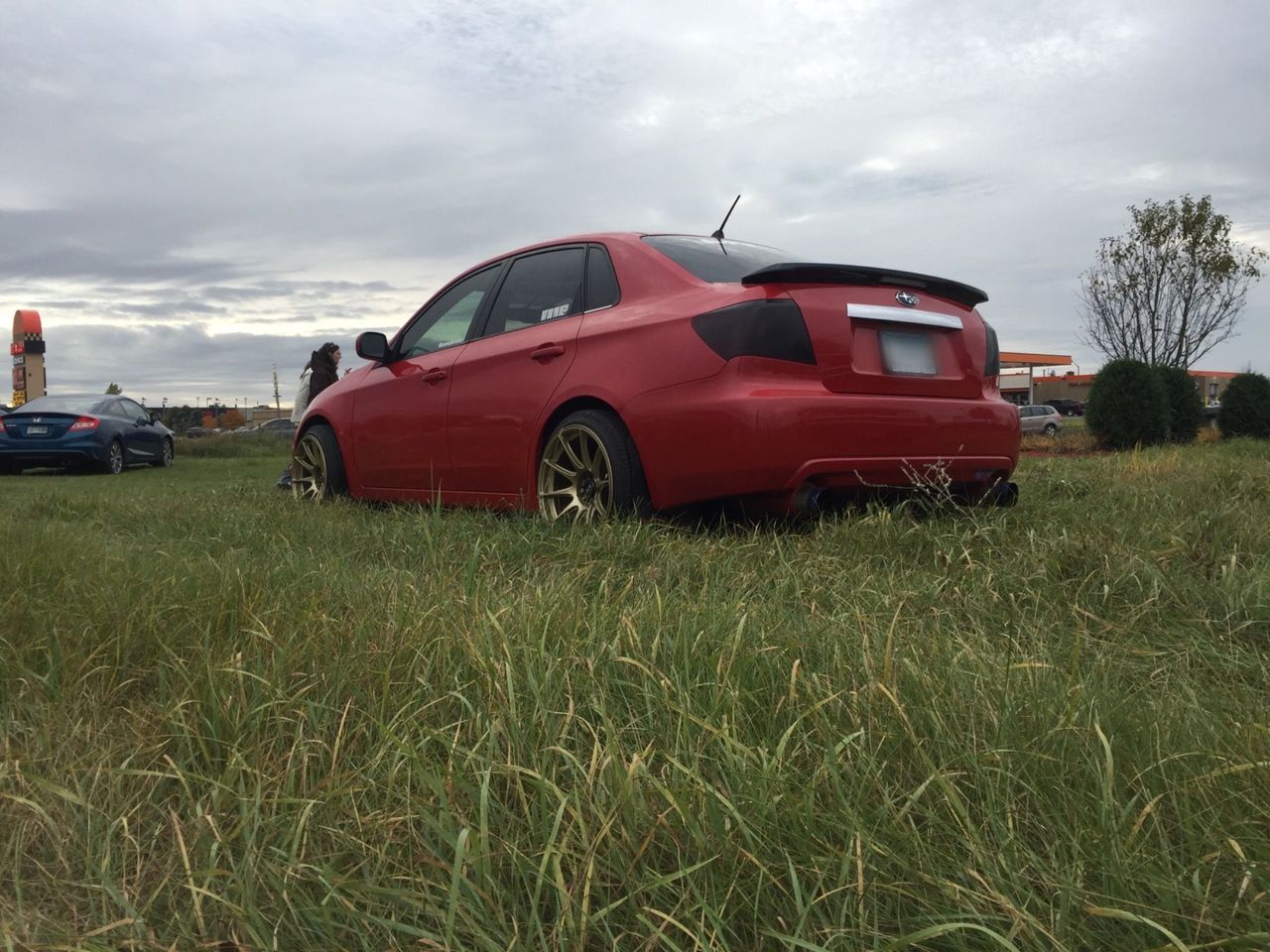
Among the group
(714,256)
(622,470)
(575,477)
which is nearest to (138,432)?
(575,477)

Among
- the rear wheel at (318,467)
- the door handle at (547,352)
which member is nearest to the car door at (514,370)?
the door handle at (547,352)

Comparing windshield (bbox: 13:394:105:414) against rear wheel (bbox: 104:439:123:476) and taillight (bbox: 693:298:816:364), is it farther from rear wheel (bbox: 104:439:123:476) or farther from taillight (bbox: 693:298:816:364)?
taillight (bbox: 693:298:816:364)

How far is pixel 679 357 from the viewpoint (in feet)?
13.3

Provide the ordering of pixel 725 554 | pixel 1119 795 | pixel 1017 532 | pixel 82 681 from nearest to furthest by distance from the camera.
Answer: pixel 1119 795, pixel 82 681, pixel 725 554, pixel 1017 532

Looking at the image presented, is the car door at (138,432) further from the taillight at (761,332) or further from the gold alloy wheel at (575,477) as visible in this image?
the taillight at (761,332)

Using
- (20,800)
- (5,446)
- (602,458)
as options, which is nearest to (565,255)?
(602,458)

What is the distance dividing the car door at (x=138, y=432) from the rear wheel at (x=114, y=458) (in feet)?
0.72

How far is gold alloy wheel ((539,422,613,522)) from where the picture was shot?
4.34 m

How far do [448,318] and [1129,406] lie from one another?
1158 cm

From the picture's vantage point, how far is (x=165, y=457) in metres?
17.3

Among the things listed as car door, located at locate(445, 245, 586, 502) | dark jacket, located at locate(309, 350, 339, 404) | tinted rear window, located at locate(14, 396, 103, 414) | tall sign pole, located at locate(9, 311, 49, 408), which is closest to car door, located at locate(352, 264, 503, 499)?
car door, located at locate(445, 245, 586, 502)

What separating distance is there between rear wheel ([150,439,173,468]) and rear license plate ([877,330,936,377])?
613 inches

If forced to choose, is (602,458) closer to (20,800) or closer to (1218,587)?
(1218,587)

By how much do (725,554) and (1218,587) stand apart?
5.12 ft
